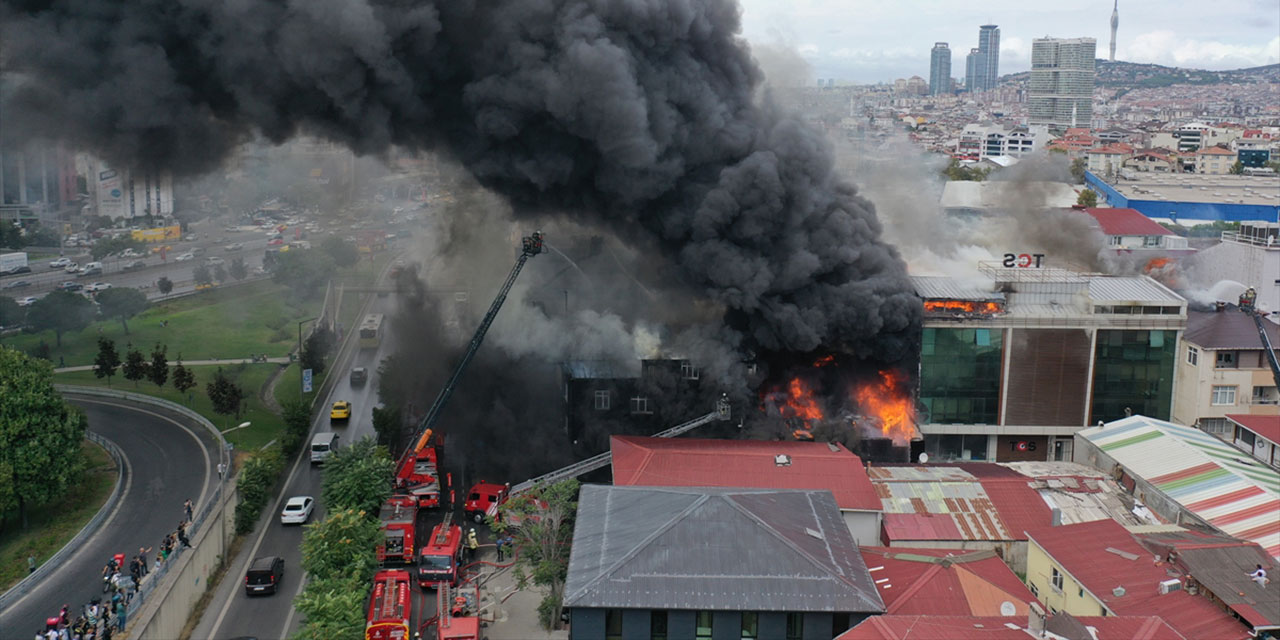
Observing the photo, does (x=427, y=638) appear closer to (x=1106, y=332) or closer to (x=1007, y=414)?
(x=1007, y=414)

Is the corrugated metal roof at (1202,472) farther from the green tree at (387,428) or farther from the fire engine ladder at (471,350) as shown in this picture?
the green tree at (387,428)

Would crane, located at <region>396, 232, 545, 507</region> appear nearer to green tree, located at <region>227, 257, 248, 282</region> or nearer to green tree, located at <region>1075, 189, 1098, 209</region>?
green tree, located at <region>227, 257, 248, 282</region>

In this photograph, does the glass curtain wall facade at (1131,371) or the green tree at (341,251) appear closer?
the glass curtain wall facade at (1131,371)

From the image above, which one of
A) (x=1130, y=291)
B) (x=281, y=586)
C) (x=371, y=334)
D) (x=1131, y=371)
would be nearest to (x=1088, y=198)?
(x=1130, y=291)

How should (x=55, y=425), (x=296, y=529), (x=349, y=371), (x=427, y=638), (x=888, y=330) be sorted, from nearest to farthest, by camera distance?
1. (x=427, y=638)
2. (x=55, y=425)
3. (x=296, y=529)
4. (x=888, y=330)
5. (x=349, y=371)

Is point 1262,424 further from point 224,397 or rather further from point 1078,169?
point 1078,169

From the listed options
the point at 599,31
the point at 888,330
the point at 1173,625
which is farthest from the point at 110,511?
the point at 1173,625

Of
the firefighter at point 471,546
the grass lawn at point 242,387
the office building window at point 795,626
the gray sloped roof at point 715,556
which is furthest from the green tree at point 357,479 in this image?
the office building window at point 795,626
